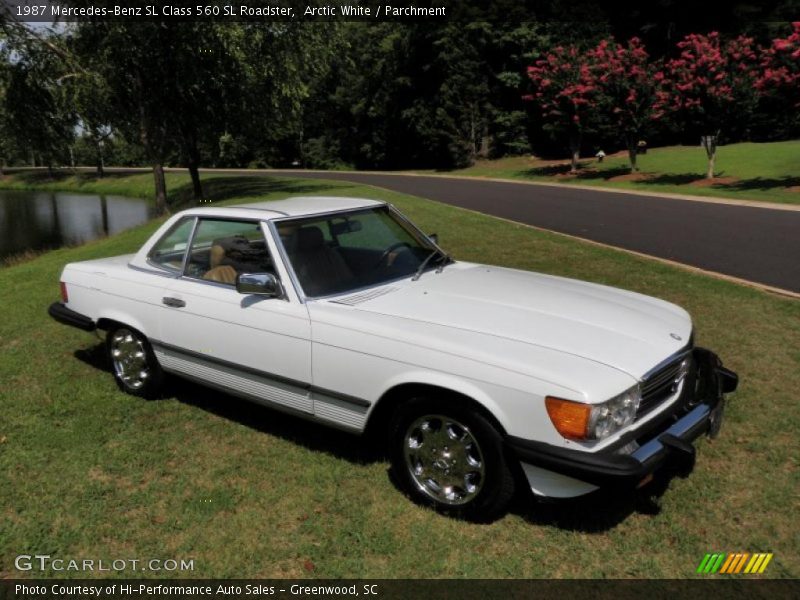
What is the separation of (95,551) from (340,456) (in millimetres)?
1486

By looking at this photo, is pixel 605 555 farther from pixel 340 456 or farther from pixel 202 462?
pixel 202 462

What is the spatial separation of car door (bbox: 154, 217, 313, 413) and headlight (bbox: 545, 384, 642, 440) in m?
1.50

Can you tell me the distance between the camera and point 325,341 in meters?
3.61

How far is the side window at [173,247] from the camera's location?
4.74m

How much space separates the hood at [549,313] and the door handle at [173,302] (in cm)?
129

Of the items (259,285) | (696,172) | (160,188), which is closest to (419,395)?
(259,285)

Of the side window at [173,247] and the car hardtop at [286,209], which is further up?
the car hardtop at [286,209]

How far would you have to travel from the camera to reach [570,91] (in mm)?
28766

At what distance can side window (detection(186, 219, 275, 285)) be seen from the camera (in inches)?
170

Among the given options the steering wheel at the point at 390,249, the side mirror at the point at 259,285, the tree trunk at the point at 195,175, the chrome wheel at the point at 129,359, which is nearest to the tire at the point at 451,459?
the side mirror at the point at 259,285

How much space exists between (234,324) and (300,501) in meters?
1.20

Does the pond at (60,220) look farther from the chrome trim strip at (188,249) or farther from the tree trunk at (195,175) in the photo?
the chrome trim strip at (188,249)

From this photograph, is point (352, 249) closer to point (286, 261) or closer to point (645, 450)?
point (286, 261)

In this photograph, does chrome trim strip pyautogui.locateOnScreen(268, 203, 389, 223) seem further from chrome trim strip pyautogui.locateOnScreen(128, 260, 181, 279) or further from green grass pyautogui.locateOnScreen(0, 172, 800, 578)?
green grass pyautogui.locateOnScreen(0, 172, 800, 578)
